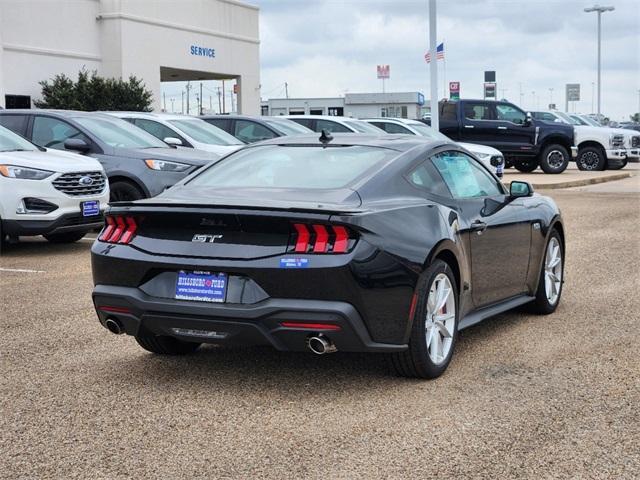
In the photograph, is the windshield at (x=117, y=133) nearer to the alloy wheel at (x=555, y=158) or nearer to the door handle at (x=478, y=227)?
the door handle at (x=478, y=227)

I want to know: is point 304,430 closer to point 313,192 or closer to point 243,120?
point 313,192

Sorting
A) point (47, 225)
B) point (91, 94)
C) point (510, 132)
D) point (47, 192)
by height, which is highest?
point (91, 94)

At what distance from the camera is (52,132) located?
13.0m

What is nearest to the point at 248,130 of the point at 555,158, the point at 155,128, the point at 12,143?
the point at 155,128

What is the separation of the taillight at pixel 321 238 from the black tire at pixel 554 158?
77.6ft

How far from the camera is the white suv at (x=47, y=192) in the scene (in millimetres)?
10797

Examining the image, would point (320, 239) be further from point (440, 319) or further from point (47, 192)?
point (47, 192)

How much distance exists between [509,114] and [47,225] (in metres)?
18.8

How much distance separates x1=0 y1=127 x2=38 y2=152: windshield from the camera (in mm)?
11455

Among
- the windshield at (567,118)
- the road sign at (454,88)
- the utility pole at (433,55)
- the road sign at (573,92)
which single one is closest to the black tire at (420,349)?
the utility pole at (433,55)

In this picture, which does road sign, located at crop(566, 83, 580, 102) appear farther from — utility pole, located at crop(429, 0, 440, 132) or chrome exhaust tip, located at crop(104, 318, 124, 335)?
chrome exhaust tip, located at crop(104, 318, 124, 335)

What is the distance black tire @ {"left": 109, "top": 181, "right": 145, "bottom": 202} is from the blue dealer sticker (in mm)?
7770

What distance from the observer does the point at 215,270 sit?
5.02 meters

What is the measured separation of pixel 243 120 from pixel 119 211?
42.6 feet
